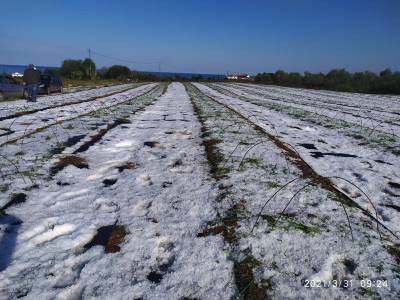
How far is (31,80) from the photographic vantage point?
16.2 meters

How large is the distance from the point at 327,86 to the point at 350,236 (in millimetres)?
43346

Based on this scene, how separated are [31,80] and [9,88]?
4.57 metres

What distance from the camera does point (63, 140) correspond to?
7.01m

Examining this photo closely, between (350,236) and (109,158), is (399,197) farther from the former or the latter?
(109,158)

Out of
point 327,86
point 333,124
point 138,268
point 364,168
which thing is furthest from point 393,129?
point 327,86

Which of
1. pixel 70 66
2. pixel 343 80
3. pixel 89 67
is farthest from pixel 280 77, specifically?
pixel 70 66

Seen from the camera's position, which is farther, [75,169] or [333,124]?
[333,124]

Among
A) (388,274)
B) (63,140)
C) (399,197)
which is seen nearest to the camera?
(388,274)

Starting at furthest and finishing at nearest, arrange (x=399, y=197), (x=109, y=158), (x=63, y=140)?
1. (x=63, y=140)
2. (x=109, y=158)
3. (x=399, y=197)

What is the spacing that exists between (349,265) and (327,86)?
43.8m

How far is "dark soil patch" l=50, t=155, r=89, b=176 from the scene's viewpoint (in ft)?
16.6

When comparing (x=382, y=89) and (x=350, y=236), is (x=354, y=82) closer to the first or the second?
(x=382, y=89)

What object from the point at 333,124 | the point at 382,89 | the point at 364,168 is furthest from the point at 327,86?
the point at 364,168

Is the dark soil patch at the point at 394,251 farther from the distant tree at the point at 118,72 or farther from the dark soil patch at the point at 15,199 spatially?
the distant tree at the point at 118,72
